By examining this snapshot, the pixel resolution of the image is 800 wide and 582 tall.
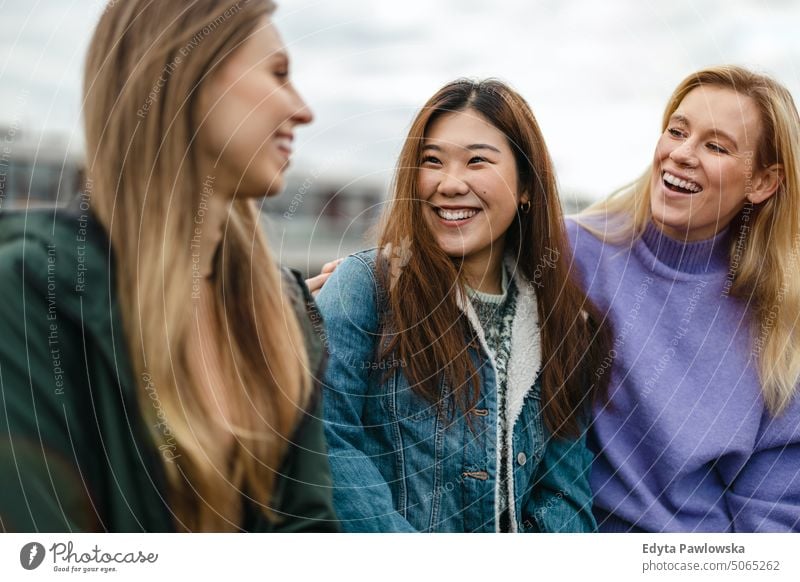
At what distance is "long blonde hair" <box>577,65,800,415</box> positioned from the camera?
1.74 meters

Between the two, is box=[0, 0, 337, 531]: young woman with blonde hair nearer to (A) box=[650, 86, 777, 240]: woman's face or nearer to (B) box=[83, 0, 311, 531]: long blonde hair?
(B) box=[83, 0, 311, 531]: long blonde hair

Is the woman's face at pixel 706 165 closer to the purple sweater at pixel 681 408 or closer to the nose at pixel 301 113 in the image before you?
the purple sweater at pixel 681 408

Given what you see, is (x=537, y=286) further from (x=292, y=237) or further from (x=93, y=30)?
(x=93, y=30)

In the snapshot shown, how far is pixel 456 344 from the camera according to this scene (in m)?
1.62

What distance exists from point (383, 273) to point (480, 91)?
0.38 meters

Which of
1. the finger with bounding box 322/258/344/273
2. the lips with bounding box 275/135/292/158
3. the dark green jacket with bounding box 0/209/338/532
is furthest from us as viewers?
the finger with bounding box 322/258/344/273

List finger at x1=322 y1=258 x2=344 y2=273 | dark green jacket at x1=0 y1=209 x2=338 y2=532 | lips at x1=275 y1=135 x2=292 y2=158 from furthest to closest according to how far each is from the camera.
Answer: finger at x1=322 y1=258 x2=344 y2=273 → lips at x1=275 y1=135 x2=292 y2=158 → dark green jacket at x1=0 y1=209 x2=338 y2=532

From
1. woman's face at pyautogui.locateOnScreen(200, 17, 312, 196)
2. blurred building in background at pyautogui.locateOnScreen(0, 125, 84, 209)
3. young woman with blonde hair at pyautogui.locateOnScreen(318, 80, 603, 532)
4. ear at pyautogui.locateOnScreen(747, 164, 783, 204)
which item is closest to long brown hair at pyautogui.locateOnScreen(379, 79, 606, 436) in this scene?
young woman with blonde hair at pyautogui.locateOnScreen(318, 80, 603, 532)

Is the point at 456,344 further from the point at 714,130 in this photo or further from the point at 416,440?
the point at 714,130

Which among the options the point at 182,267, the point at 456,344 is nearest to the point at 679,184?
the point at 456,344

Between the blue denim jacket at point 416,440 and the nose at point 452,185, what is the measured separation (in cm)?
17
